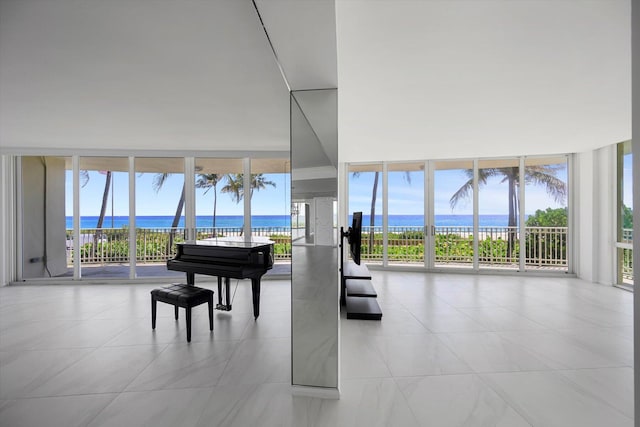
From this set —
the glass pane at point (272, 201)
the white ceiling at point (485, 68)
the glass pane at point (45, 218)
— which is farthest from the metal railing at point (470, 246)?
the glass pane at point (45, 218)

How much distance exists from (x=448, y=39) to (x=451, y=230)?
553cm

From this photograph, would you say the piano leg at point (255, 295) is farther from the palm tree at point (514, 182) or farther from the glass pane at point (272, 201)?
the palm tree at point (514, 182)

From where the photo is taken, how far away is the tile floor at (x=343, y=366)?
187 cm

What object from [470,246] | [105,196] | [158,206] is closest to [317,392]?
[470,246]

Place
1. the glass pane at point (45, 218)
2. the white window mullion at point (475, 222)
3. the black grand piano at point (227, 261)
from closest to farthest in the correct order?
the black grand piano at point (227, 261) → the glass pane at point (45, 218) → the white window mullion at point (475, 222)

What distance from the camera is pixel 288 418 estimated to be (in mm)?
1822

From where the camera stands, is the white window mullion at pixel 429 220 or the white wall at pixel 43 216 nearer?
the white wall at pixel 43 216

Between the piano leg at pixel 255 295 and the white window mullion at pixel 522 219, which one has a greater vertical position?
the white window mullion at pixel 522 219

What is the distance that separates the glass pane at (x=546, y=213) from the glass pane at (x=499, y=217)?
0.91 feet

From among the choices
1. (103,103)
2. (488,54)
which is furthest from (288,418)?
(103,103)

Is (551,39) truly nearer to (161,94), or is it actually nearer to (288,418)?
(288,418)

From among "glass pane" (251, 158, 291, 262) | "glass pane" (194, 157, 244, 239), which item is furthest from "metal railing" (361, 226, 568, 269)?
"glass pane" (194, 157, 244, 239)

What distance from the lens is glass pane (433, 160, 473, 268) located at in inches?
258

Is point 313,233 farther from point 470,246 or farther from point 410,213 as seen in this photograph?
point 470,246
